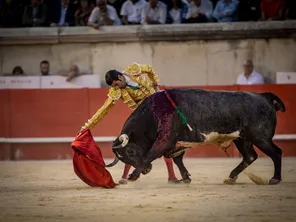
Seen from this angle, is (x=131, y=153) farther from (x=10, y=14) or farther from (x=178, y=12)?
(x=10, y=14)

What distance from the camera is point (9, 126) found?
13.6 m

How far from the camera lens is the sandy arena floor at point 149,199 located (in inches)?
265

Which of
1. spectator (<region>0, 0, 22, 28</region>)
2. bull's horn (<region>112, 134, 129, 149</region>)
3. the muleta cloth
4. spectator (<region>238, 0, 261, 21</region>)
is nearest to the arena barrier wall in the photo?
spectator (<region>0, 0, 22, 28</region>)

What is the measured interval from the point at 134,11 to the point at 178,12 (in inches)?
27.9

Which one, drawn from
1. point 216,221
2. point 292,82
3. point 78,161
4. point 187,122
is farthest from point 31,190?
point 292,82

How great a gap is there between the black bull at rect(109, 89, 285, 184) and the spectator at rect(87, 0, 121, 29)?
5.48m

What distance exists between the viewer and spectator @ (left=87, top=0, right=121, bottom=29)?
46.1 feet

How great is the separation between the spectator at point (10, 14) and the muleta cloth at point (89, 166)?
6.12 metres

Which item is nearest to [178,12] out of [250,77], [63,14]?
[250,77]

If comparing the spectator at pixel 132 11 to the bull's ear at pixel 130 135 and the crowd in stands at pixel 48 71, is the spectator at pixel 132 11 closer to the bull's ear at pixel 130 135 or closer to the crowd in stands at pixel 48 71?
the crowd in stands at pixel 48 71

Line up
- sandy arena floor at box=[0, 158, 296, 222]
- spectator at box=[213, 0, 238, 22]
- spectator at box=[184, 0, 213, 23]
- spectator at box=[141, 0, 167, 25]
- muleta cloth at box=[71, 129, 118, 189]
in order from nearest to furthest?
sandy arena floor at box=[0, 158, 296, 222]
muleta cloth at box=[71, 129, 118, 189]
spectator at box=[213, 0, 238, 22]
spectator at box=[184, 0, 213, 23]
spectator at box=[141, 0, 167, 25]

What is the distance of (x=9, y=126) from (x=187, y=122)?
5493 millimetres

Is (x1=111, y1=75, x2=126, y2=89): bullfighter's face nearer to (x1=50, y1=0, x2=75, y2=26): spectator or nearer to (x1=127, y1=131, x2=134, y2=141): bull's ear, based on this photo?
(x1=127, y1=131, x2=134, y2=141): bull's ear

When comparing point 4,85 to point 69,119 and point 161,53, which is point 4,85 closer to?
point 69,119
